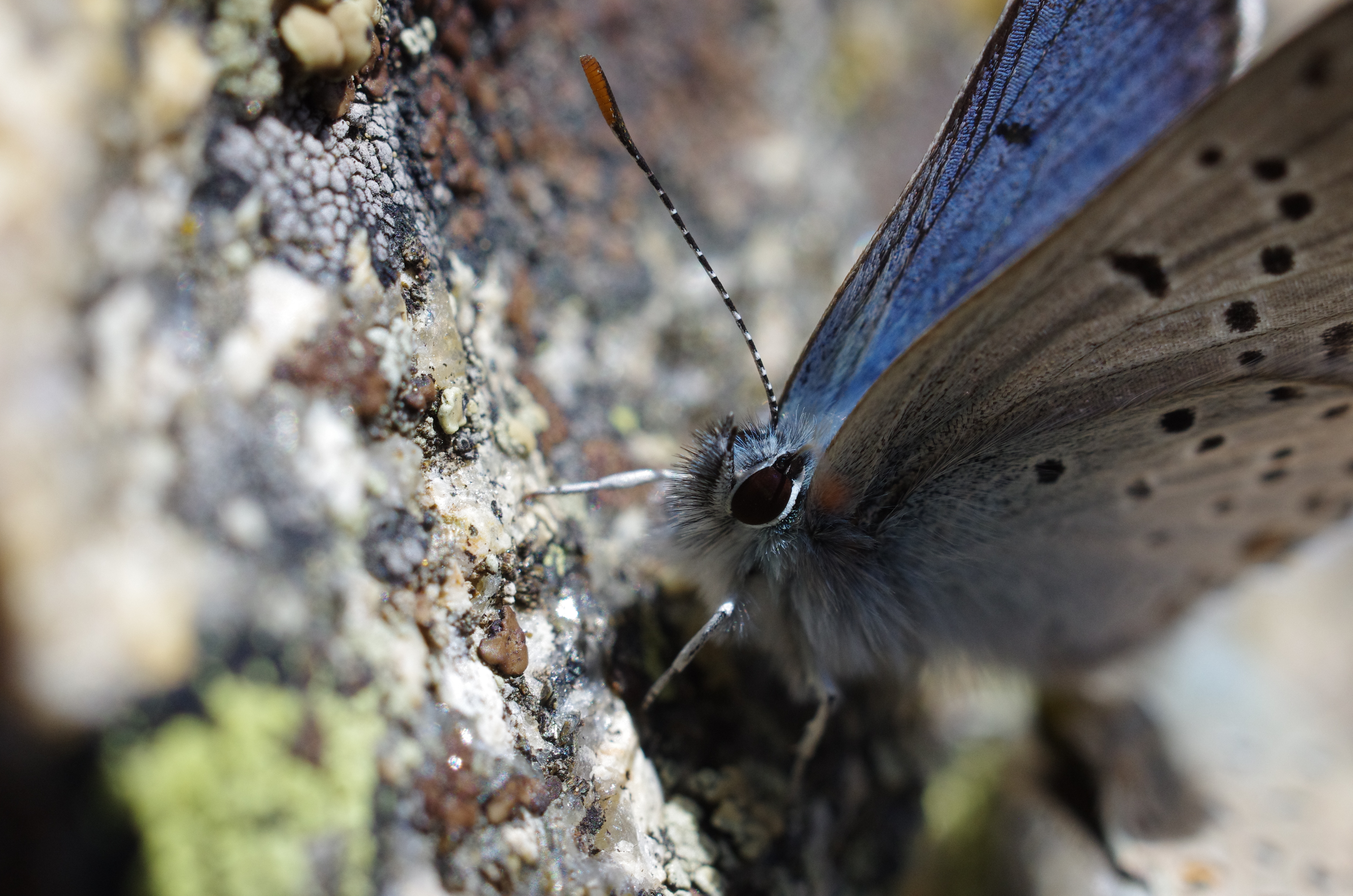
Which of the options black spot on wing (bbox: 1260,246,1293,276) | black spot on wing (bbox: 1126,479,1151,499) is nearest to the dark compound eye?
black spot on wing (bbox: 1126,479,1151,499)

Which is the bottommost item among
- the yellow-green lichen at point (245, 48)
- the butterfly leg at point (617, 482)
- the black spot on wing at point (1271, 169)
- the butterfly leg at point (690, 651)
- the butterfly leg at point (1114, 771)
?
the butterfly leg at point (1114, 771)

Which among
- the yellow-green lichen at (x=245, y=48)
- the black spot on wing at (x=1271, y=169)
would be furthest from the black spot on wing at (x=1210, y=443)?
the yellow-green lichen at (x=245, y=48)

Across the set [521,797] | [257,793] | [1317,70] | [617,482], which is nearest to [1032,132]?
[1317,70]

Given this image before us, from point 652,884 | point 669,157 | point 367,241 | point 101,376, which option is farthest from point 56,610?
point 669,157

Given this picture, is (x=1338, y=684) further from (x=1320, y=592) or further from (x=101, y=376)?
(x=101, y=376)

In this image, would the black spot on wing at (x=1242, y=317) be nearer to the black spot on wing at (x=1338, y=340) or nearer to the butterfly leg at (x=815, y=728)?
the black spot on wing at (x=1338, y=340)

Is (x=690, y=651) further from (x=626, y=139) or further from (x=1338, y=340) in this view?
(x=1338, y=340)
